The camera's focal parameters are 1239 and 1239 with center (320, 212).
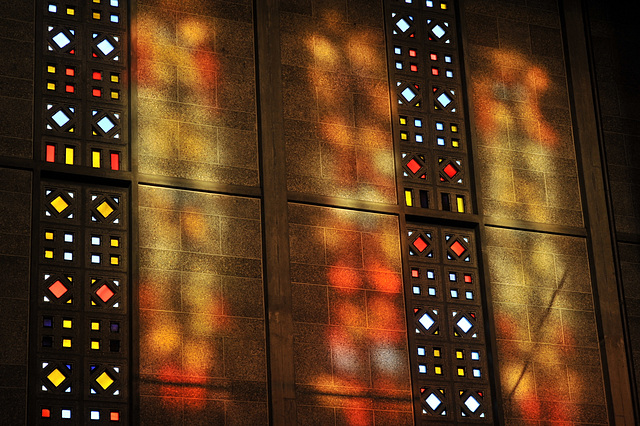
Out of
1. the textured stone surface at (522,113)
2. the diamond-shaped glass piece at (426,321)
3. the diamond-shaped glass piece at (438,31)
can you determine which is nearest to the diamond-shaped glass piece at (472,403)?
the diamond-shaped glass piece at (426,321)

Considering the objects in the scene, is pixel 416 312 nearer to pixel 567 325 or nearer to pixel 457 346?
pixel 457 346

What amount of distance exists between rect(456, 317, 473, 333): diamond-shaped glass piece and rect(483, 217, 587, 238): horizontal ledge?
1097 millimetres

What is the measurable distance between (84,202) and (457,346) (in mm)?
4012

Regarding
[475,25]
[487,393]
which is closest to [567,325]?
[487,393]

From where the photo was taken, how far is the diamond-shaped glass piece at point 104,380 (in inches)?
436

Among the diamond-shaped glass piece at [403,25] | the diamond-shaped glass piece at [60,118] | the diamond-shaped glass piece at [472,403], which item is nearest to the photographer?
the diamond-shaped glass piece at [60,118]

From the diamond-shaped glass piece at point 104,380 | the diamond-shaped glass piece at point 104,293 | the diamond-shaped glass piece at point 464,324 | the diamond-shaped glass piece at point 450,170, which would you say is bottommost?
the diamond-shaped glass piece at point 104,380

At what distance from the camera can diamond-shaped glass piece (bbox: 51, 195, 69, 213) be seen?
11508 mm

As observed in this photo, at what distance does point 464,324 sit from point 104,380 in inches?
150

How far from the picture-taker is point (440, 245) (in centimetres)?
1301

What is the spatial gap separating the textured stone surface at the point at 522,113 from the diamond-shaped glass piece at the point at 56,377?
486 cm

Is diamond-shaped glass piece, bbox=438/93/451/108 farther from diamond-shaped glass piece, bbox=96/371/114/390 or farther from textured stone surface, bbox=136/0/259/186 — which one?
diamond-shaped glass piece, bbox=96/371/114/390

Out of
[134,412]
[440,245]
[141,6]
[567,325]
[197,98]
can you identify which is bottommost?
[134,412]

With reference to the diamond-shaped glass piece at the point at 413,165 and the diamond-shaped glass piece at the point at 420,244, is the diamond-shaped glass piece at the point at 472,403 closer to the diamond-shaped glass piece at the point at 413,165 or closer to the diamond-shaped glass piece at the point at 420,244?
the diamond-shaped glass piece at the point at 420,244
